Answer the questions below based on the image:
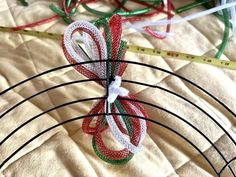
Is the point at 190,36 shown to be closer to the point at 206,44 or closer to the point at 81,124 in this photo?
the point at 206,44

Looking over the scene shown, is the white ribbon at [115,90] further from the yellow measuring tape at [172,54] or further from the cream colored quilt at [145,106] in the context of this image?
the yellow measuring tape at [172,54]

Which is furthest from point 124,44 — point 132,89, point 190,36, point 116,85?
point 190,36

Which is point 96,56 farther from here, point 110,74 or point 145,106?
point 145,106

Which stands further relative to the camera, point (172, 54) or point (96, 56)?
point (172, 54)

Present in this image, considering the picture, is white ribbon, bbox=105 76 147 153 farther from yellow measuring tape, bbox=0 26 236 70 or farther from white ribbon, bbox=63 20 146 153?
yellow measuring tape, bbox=0 26 236 70

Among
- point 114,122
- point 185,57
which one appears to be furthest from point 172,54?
point 114,122
